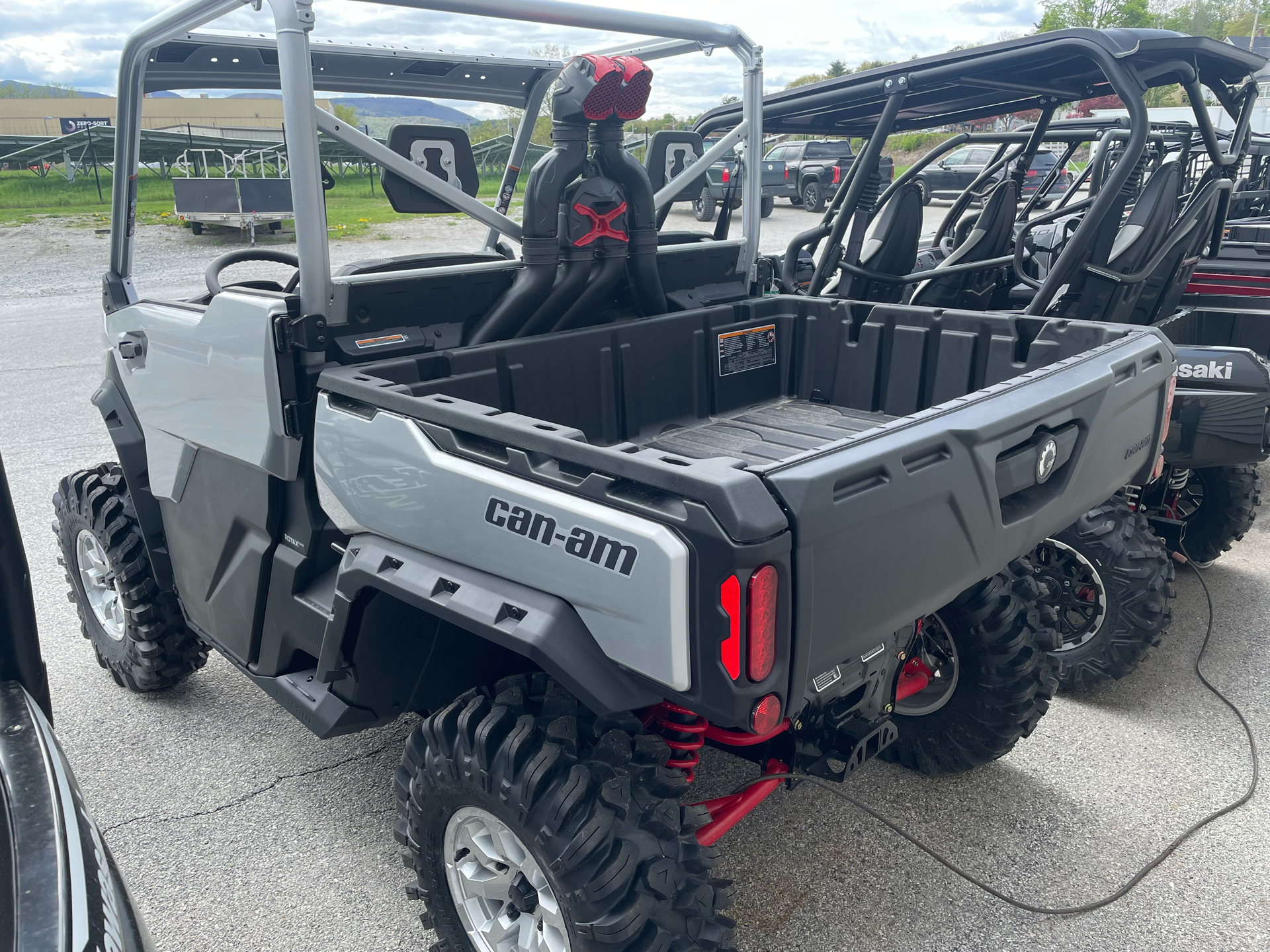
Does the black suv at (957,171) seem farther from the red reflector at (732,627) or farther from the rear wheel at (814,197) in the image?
the red reflector at (732,627)

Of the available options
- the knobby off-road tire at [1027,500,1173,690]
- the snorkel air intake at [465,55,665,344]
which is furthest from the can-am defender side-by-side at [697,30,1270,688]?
the snorkel air intake at [465,55,665,344]

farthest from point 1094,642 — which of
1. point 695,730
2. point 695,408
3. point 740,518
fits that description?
point 740,518

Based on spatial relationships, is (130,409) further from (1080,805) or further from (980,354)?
(1080,805)

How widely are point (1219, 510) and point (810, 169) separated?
19.9 meters

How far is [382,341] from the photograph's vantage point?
2.63m

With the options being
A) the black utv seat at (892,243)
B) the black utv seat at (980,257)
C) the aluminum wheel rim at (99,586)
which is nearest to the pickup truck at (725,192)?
the black utv seat at (892,243)

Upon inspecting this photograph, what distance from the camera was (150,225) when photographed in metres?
18.4

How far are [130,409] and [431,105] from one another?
1.60m

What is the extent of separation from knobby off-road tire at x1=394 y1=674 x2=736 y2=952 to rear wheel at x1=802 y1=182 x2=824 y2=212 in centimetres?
2131

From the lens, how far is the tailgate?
171cm

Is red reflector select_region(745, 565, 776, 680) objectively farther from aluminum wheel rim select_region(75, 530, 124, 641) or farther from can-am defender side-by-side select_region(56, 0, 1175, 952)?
aluminum wheel rim select_region(75, 530, 124, 641)

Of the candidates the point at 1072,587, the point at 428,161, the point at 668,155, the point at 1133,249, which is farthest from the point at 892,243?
the point at 428,161

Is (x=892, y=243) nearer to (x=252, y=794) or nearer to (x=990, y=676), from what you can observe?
(x=990, y=676)

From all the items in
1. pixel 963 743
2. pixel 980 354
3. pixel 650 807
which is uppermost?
pixel 980 354
